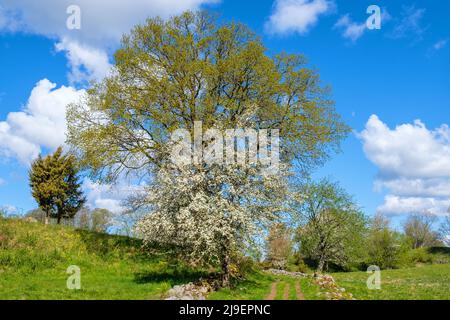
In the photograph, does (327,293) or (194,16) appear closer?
(327,293)

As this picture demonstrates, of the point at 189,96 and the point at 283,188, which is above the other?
the point at 189,96

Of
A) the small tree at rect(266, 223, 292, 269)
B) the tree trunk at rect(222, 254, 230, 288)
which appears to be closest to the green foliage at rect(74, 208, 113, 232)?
the small tree at rect(266, 223, 292, 269)

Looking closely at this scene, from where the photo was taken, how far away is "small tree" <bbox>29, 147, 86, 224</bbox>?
2162 inches

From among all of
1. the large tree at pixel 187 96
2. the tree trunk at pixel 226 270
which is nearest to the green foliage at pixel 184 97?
the large tree at pixel 187 96

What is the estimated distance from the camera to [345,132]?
37000 mm

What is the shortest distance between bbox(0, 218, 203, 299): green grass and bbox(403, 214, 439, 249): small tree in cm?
11260

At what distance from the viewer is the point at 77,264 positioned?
29734 millimetres

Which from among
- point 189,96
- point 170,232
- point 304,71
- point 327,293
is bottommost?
point 327,293

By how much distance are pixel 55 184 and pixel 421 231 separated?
112996mm

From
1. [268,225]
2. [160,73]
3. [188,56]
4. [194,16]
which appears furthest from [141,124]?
[268,225]

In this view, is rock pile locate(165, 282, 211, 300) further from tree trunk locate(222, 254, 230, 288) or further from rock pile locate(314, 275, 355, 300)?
rock pile locate(314, 275, 355, 300)

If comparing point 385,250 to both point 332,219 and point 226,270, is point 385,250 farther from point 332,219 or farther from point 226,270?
point 226,270
